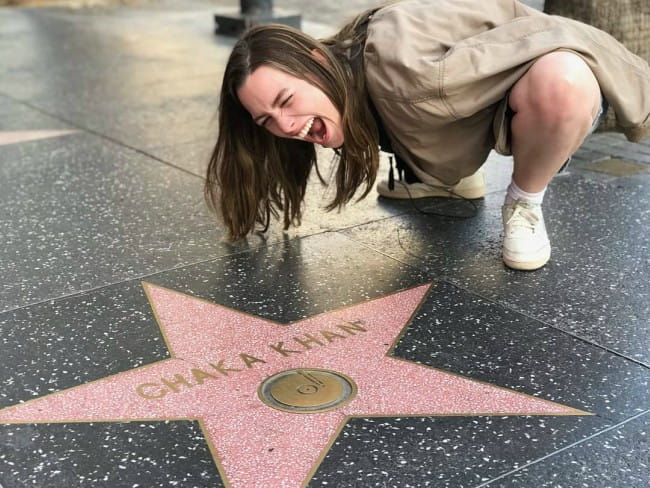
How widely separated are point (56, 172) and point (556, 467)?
108 inches

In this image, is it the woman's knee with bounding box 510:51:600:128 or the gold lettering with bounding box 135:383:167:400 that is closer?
the gold lettering with bounding box 135:383:167:400

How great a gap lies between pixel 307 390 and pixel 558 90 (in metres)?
1.10

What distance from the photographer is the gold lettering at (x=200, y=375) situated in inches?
80.9

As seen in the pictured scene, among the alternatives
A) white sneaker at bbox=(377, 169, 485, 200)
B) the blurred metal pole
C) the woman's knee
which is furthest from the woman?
the blurred metal pole

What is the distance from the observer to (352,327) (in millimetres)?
2303

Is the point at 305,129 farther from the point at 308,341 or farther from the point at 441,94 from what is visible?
the point at 308,341

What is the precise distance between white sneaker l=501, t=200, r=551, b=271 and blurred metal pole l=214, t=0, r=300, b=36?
497 centimetres

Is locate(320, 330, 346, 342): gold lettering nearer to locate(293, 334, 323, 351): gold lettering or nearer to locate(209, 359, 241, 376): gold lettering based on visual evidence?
locate(293, 334, 323, 351): gold lettering

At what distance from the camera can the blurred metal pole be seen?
7.31m

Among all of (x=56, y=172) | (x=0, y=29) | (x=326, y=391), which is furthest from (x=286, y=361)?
(x=0, y=29)

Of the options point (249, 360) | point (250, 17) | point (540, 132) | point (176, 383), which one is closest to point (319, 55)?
point (540, 132)

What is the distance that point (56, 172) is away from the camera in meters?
3.79

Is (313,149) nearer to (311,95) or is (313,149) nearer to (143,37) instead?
(311,95)

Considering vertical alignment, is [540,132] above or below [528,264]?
above
